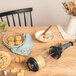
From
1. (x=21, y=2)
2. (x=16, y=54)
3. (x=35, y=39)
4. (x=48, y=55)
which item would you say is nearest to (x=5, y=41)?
(x=16, y=54)

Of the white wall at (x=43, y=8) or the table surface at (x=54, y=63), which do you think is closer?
the table surface at (x=54, y=63)

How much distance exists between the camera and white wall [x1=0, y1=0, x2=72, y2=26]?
1.89 m

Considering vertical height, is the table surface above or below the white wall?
below

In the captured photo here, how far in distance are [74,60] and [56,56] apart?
178 millimetres

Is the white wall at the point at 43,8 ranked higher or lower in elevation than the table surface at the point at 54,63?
higher

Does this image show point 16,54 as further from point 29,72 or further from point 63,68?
point 63,68

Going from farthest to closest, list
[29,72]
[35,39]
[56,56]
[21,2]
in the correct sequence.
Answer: [21,2], [35,39], [56,56], [29,72]

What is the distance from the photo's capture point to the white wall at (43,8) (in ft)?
6.20

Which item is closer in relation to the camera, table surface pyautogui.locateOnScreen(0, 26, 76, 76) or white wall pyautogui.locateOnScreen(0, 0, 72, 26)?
table surface pyautogui.locateOnScreen(0, 26, 76, 76)

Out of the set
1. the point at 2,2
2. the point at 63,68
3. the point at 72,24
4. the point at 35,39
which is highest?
the point at 2,2

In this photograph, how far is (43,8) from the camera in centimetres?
195

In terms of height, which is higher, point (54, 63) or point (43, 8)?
point (43, 8)

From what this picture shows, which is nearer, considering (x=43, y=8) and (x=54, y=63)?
(x=54, y=63)

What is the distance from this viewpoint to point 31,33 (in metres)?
1.41
